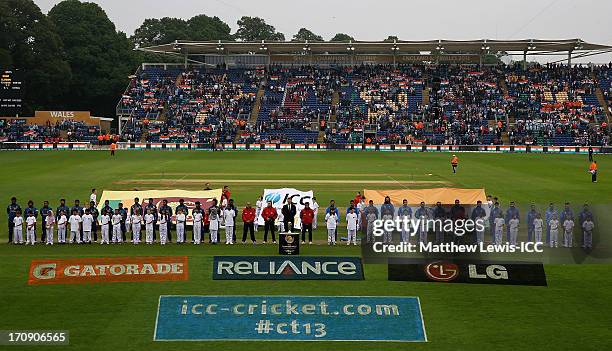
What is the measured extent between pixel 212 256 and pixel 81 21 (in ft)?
296

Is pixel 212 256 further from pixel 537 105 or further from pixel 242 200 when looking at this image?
pixel 537 105

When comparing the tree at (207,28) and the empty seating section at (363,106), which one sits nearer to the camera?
the empty seating section at (363,106)

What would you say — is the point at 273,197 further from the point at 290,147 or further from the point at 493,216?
the point at 290,147

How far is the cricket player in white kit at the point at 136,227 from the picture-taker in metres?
24.8

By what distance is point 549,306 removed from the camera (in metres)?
17.2

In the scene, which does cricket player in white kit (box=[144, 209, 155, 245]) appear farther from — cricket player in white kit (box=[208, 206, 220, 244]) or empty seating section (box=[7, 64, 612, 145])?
empty seating section (box=[7, 64, 612, 145])

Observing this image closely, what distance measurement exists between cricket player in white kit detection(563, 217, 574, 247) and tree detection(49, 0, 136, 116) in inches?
3597

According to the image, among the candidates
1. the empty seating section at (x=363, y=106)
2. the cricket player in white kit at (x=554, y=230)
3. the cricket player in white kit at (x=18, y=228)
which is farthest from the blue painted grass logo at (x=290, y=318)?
the empty seating section at (x=363, y=106)

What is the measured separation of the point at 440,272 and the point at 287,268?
4.09m

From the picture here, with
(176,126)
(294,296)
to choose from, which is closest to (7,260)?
(294,296)

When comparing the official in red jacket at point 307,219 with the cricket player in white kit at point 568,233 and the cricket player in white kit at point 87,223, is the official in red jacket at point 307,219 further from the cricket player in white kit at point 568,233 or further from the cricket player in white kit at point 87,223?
the cricket player in white kit at point 568,233

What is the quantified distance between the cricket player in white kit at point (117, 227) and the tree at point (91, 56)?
81134 mm

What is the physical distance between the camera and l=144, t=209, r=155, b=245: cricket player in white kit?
81.4 feet

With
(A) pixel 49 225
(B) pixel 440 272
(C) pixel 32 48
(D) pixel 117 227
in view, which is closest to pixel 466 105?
(C) pixel 32 48
